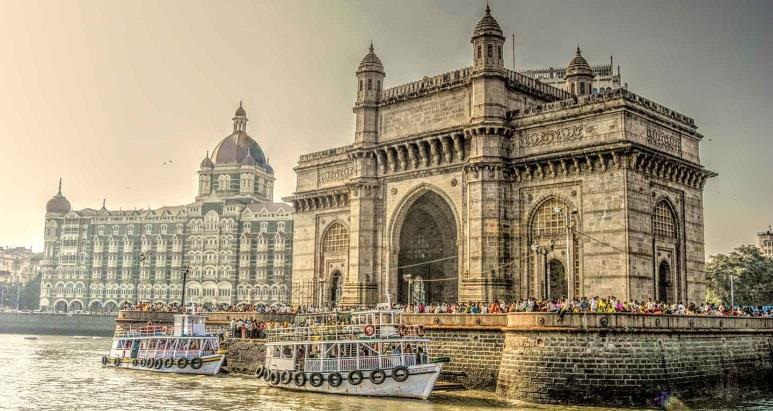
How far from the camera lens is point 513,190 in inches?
1587

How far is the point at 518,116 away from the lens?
40.2 metres

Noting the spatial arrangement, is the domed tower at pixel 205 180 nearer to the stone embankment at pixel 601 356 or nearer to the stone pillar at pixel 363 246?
the stone pillar at pixel 363 246

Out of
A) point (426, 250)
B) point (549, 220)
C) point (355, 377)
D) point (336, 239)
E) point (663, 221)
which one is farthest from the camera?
point (336, 239)

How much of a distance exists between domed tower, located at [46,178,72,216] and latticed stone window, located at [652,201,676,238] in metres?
98.3

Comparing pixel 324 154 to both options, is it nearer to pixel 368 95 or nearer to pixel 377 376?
pixel 368 95

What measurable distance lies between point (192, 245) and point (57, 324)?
18.8 metres

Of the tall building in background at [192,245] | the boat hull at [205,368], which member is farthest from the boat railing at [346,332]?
the tall building in background at [192,245]

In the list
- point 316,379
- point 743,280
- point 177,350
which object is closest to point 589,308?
point 316,379

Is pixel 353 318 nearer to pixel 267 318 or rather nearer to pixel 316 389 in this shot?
pixel 316 389

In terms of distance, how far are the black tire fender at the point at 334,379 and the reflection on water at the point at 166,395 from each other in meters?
0.50

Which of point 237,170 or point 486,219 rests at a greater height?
point 237,170

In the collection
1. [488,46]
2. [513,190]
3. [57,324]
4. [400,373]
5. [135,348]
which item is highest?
[488,46]

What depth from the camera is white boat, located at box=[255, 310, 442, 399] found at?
105 ft

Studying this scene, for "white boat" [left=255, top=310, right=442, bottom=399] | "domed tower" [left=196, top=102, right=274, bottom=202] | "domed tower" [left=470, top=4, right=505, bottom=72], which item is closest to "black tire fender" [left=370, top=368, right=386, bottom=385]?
"white boat" [left=255, top=310, right=442, bottom=399]
